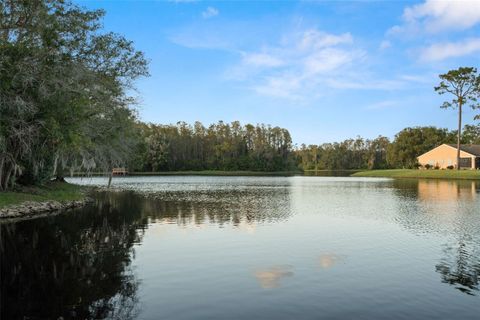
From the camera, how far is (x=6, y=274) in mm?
11453

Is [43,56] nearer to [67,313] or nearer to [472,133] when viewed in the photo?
[67,313]

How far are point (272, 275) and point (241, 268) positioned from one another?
3.92 ft

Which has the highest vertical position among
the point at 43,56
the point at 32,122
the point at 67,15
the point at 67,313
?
the point at 67,15

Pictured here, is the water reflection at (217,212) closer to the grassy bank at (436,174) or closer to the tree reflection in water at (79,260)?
the tree reflection in water at (79,260)

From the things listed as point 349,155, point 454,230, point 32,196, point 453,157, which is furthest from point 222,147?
point 454,230

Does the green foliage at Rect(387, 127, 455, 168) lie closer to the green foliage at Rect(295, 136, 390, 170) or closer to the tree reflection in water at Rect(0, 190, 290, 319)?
the green foliage at Rect(295, 136, 390, 170)

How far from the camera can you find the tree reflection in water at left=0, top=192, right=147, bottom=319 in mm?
9000

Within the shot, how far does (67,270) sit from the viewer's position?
1202 centimetres

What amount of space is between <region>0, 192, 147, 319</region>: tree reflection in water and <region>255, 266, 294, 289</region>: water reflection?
11.0 feet

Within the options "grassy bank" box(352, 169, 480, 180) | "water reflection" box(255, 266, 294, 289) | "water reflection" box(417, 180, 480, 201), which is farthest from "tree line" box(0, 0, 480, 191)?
"grassy bank" box(352, 169, 480, 180)

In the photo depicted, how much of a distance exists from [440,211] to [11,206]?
25.3 meters

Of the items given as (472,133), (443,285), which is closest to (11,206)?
(443,285)

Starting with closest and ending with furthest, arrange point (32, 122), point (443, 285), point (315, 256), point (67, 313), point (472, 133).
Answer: point (67, 313) < point (443, 285) < point (315, 256) < point (32, 122) < point (472, 133)

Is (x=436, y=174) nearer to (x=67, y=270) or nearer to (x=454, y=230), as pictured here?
(x=454, y=230)
